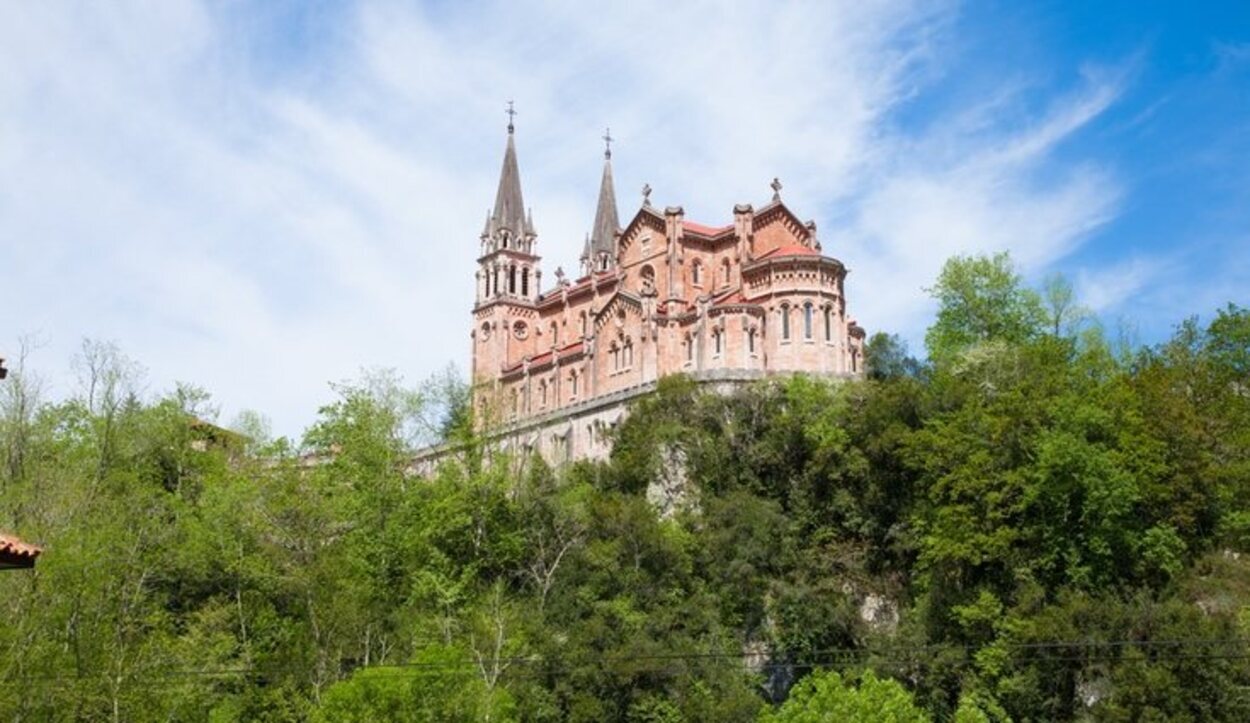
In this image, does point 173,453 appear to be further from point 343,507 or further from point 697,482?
point 697,482

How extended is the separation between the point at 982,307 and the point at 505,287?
30.2 metres

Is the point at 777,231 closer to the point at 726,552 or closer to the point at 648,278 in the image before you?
the point at 648,278

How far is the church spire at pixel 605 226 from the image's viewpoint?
3543 inches

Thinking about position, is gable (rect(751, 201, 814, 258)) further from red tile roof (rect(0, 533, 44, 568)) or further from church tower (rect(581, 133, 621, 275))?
red tile roof (rect(0, 533, 44, 568))

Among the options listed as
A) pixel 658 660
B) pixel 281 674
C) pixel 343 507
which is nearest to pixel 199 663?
pixel 281 674

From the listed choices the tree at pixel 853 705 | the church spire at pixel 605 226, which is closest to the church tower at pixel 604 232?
the church spire at pixel 605 226

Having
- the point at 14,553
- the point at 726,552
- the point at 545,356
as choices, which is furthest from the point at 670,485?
the point at 14,553

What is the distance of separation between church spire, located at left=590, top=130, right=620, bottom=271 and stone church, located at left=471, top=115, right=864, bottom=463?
270 centimetres

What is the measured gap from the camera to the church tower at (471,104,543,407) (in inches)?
3250

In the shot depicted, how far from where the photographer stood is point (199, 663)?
141 feet

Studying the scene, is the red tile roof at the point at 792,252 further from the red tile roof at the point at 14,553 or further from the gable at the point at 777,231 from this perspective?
the red tile roof at the point at 14,553

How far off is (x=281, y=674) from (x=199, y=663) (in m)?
3.11

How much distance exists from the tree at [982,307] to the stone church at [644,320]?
15.0ft

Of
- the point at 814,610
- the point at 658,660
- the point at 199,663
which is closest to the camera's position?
the point at 199,663
